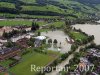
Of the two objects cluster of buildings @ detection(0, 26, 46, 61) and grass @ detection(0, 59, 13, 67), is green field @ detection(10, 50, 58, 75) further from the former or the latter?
cluster of buildings @ detection(0, 26, 46, 61)

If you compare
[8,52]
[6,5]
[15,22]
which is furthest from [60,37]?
[6,5]

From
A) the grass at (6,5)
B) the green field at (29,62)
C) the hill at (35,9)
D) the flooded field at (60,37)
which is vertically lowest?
the green field at (29,62)

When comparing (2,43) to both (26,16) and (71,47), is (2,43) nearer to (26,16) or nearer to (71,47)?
(71,47)

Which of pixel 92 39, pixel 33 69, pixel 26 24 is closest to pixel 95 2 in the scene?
pixel 26 24

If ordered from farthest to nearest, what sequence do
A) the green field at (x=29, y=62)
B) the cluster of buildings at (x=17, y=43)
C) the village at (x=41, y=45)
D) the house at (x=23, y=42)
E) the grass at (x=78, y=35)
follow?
Answer: 1. the grass at (x=78, y=35)
2. the house at (x=23, y=42)
3. the cluster of buildings at (x=17, y=43)
4. the village at (x=41, y=45)
5. the green field at (x=29, y=62)

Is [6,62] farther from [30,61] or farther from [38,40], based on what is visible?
[38,40]

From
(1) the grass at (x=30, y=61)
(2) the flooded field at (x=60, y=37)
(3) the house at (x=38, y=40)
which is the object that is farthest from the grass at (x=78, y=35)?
(1) the grass at (x=30, y=61)

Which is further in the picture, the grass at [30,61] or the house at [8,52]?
the house at [8,52]

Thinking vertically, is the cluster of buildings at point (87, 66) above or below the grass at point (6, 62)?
above

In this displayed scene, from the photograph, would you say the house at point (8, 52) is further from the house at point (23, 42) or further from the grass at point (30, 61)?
the house at point (23, 42)
